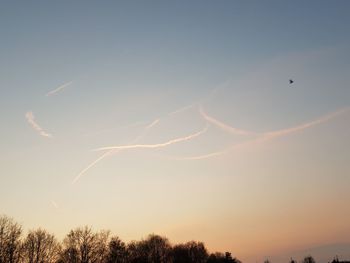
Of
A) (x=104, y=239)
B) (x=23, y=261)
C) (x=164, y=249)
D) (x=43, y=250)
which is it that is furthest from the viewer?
(x=164, y=249)

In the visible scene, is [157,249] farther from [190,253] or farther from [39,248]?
[39,248]

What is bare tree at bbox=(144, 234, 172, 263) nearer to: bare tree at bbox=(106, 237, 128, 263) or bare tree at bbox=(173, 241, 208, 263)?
bare tree at bbox=(173, 241, 208, 263)

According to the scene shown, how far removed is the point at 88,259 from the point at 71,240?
7.28 m

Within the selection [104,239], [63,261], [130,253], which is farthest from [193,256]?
[63,261]

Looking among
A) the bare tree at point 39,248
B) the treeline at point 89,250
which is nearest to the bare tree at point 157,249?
the treeline at point 89,250

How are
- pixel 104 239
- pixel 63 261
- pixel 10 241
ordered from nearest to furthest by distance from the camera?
pixel 10 241 < pixel 63 261 < pixel 104 239

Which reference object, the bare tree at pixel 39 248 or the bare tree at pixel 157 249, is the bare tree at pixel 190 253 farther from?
the bare tree at pixel 39 248

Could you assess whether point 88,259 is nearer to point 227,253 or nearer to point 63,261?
point 63,261

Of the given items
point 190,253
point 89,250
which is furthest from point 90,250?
point 190,253

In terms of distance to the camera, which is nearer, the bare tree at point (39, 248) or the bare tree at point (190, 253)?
the bare tree at point (39, 248)

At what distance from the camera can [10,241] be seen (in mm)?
87812

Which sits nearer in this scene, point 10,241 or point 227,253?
point 10,241

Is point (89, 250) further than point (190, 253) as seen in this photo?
No

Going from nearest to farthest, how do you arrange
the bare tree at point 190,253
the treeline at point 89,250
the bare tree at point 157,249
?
the treeline at point 89,250
the bare tree at point 157,249
the bare tree at point 190,253
